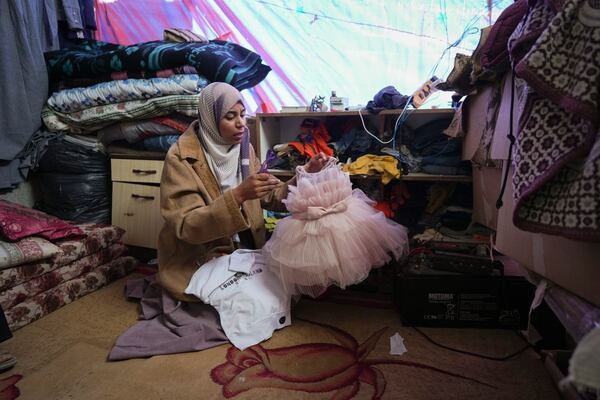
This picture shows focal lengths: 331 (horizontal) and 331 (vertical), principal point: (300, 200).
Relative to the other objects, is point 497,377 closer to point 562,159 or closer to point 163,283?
point 562,159

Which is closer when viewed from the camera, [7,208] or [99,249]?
[7,208]

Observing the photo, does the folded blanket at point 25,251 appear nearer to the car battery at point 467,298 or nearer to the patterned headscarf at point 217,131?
the patterned headscarf at point 217,131

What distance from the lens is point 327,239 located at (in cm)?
121

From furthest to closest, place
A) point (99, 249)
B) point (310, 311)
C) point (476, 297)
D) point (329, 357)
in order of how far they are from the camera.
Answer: point (99, 249) < point (310, 311) < point (476, 297) < point (329, 357)

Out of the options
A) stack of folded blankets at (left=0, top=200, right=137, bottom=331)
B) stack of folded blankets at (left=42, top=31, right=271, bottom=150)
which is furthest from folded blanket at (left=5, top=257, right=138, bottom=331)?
stack of folded blankets at (left=42, top=31, right=271, bottom=150)

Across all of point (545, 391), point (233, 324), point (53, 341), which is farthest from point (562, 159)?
point (53, 341)

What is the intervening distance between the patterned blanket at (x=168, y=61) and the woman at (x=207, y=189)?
441 mm

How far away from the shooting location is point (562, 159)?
589mm

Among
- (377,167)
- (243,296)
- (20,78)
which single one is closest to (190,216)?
(243,296)

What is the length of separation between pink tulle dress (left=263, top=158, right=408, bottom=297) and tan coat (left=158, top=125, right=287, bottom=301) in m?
0.19

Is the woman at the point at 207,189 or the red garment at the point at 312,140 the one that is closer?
the woman at the point at 207,189

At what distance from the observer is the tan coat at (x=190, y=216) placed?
1.23 metres

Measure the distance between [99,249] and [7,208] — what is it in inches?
18.2

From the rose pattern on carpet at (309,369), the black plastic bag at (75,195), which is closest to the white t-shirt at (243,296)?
the rose pattern on carpet at (309,369)
